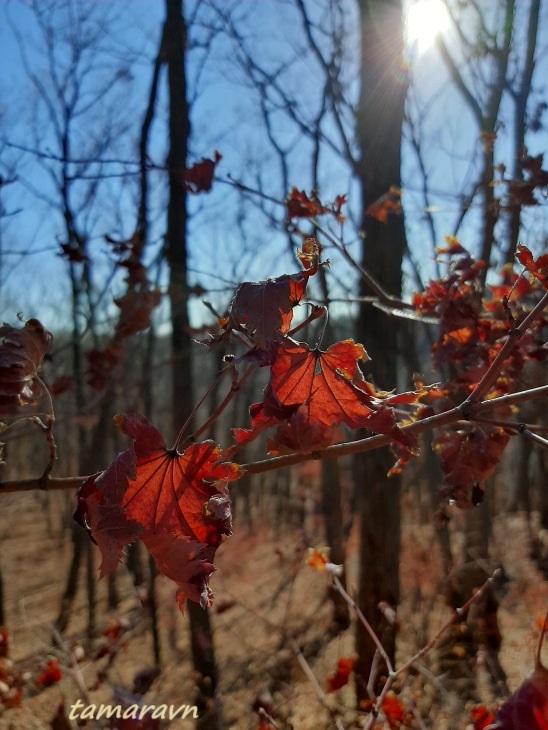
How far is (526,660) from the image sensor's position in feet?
17.0

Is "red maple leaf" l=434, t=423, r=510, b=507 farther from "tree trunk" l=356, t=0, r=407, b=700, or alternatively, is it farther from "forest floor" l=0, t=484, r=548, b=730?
"tree trunk" l=356, t=0, r=407, b=700

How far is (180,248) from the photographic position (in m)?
4.95

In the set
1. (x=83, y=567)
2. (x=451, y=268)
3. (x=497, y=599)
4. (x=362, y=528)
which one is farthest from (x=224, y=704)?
(x=83, y=567)

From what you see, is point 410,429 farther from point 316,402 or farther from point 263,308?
Result: point 263,308

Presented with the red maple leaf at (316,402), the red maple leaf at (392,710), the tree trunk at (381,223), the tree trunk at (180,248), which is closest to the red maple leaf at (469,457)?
the red maple leaf at (316,402)

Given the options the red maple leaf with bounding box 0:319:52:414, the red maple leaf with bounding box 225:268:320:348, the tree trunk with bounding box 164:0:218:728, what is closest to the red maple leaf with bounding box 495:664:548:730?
the red maple leaf with bounding box 225:268:320:348

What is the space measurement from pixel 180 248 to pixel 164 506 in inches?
168

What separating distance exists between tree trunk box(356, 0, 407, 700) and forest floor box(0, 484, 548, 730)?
638 millimetres

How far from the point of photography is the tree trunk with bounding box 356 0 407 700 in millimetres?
3945

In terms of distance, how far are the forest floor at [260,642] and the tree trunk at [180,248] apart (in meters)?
0.27

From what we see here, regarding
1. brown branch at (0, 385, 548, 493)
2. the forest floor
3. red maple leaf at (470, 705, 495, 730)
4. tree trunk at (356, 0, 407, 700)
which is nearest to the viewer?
brown branch at (0, 385, 548, 493)

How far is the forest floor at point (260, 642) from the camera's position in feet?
14.2

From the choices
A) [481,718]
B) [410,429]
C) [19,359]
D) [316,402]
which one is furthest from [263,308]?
[481,718]

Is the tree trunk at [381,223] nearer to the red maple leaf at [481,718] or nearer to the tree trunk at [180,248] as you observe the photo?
the tree trunk at [180,248]
